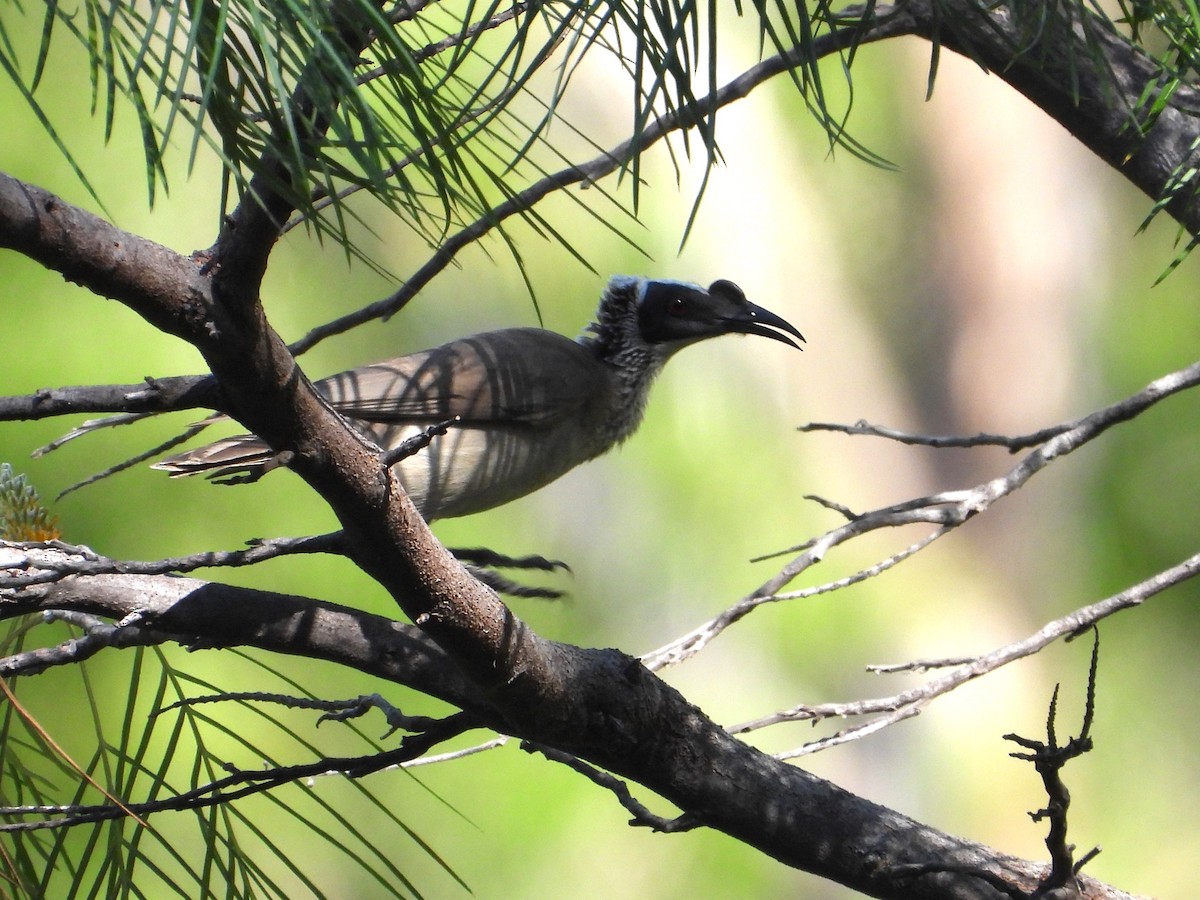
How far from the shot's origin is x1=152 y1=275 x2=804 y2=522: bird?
106 inches

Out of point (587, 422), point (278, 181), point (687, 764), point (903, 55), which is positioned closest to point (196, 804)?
point (687, 764)

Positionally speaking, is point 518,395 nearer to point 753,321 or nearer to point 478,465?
point 478,465

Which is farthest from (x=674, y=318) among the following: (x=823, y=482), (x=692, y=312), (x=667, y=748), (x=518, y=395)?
(x=823, y=482)

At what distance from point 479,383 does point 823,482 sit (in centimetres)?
407

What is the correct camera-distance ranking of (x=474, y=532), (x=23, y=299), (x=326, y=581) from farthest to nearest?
(x=474, y=532) < (x=326, y=581) < (x=23, y=299)

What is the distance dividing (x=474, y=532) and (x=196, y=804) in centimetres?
413

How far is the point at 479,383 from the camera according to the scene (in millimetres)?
2902

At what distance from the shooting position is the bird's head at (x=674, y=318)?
3.50m

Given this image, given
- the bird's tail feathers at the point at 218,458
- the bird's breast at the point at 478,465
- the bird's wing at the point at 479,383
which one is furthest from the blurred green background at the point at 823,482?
the bird's tail feathers at the point at 218,458

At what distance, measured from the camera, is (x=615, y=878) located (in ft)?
18.9

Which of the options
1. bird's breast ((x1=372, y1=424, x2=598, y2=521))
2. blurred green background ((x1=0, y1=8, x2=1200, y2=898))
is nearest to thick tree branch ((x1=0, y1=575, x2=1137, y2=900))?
bird's breast ((x1=372, y1=424, x2=598, y2=521))

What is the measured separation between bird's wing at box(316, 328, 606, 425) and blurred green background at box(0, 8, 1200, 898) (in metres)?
1.85

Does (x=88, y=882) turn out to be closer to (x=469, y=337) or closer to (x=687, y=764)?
(x=469, y=337)

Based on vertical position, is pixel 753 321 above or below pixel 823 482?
below
